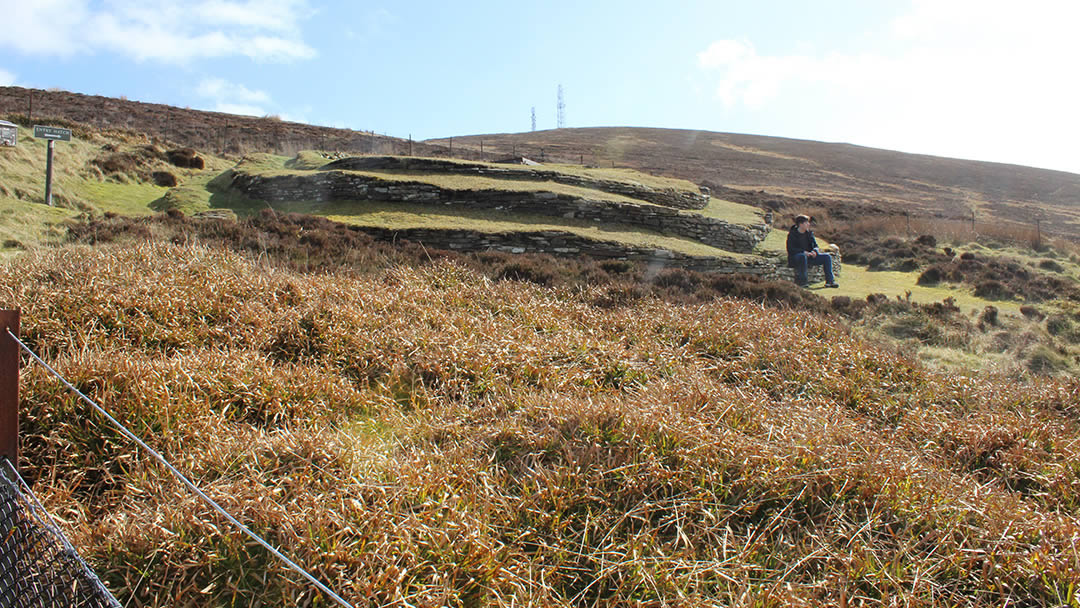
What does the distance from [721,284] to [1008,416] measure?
5.26 meters

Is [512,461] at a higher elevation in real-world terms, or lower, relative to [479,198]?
lower

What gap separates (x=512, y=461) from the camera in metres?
3.76

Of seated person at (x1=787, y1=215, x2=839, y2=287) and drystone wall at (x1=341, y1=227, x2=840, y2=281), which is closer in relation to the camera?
drystone wall at (x1=341, y1=227, x2=840, y2=281)

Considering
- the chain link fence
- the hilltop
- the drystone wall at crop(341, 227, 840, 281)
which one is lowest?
the chain link fence

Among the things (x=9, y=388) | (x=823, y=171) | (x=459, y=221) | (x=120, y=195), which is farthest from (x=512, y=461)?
(x=823, y=171)

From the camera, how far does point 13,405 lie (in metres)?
2.81

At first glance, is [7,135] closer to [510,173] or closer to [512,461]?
[510,173]

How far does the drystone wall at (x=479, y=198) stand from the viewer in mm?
14750

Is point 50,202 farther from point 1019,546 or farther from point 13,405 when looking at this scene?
point 1019,546

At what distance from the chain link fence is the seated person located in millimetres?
12321

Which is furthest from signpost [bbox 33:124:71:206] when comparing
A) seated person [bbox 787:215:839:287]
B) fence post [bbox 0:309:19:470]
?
seated person [bbox 787:215:839:287]

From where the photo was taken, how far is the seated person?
1241cm

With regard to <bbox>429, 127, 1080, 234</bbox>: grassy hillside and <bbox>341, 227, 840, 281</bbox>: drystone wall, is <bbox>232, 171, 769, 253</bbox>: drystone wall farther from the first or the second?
<bbox>429, 127, 1080, 234</bbox>: grassy hillside

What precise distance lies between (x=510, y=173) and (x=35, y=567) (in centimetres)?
1568
